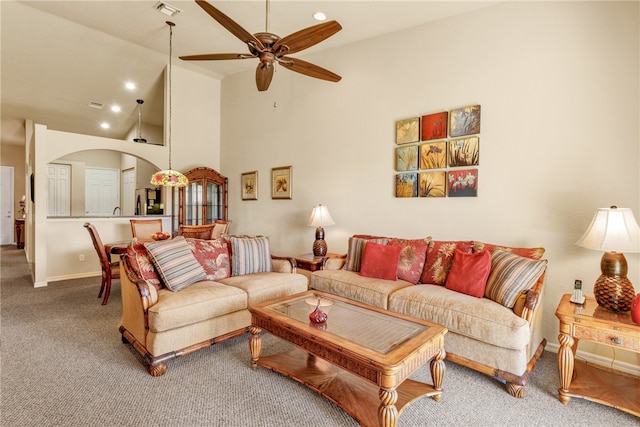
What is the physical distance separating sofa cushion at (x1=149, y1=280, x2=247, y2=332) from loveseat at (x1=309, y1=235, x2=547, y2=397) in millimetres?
1065

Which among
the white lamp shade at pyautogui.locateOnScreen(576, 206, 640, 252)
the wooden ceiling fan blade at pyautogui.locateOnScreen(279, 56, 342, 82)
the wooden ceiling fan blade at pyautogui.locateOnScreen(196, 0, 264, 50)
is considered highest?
the wooden ceiling fan blade at pyautogui.locateOnScreen(196, 0, 264, 50)

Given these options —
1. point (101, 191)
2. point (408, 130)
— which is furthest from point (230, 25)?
point (101, 191)

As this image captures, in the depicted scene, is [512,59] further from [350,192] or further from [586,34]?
[350,192]

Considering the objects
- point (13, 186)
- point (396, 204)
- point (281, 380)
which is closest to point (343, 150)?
point (396, 204)

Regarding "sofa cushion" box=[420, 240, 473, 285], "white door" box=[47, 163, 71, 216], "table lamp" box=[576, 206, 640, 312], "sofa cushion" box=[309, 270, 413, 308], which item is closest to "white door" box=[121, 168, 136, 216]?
"white door" box=[47, 163, 71, 216]

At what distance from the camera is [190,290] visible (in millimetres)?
2670

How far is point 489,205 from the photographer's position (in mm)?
3219

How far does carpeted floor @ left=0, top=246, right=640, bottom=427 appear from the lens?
6.03 ft

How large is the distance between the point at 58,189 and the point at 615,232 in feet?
38.1

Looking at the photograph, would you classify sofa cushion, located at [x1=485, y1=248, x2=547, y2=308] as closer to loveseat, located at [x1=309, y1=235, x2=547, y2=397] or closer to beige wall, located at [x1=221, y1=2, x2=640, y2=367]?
loveseat, located at [x1=309, y1=235, x2=547, y2=397]

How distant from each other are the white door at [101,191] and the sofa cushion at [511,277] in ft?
34.8

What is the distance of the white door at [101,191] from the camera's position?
30.6 feet

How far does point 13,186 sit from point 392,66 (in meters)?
11.2

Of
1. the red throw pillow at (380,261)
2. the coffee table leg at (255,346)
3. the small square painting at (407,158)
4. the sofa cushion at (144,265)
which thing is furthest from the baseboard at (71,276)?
the small square painting at (407,158)
